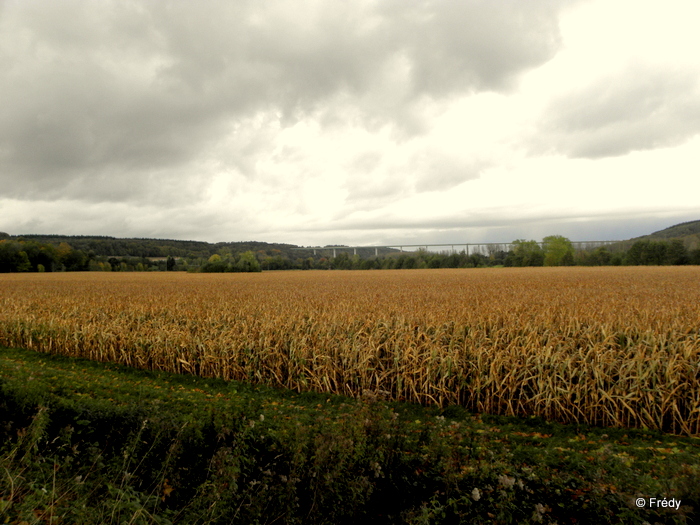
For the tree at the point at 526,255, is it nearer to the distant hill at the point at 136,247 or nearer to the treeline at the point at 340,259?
the treeline at the point at 340,259

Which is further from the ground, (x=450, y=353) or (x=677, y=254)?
(x=677, y=254)

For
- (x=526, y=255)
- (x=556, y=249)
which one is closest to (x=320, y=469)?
(x=526, y=255)

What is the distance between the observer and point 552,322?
1078cm

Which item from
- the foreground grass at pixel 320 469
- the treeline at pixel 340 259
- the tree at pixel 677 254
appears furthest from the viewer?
the treeline at pixel 340 259

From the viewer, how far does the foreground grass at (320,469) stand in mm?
3926

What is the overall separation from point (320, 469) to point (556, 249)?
12597cm

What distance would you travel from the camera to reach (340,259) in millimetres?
120562

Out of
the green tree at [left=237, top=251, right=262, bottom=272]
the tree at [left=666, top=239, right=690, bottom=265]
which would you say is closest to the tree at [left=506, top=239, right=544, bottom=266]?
the tree at [left=666, top=239, right=690, bottom=265]

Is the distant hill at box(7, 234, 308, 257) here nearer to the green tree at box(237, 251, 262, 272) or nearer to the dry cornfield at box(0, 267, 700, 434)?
the green tree at box(237, 251, 262, 272)

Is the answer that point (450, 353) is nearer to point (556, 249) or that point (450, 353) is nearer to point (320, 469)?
point (320, 469)

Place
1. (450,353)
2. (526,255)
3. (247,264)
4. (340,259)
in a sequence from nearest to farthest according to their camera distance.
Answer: (450,353) → (247,264) → (526,255) → (340,259)

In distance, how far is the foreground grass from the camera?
393cm

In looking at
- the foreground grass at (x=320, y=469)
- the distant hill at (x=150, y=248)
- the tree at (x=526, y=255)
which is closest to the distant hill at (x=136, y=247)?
the distant hill at (x=150, y=248)

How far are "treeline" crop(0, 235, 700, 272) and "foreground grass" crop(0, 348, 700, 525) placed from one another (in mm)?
88454
